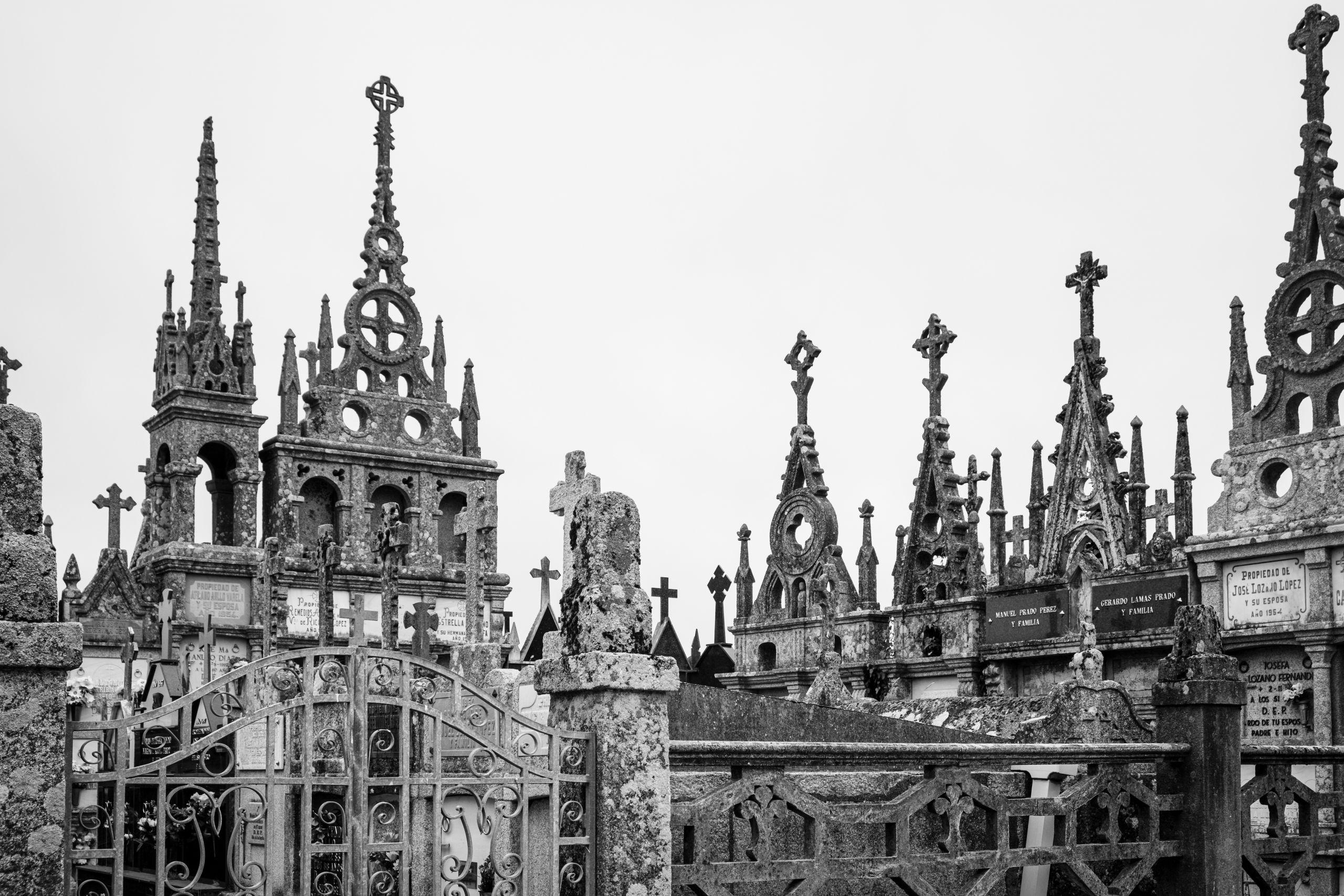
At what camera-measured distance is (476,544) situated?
93.9 ft

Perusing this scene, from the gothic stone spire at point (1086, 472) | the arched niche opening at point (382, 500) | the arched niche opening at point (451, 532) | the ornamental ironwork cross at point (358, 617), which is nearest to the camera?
the gothic stone spire at point (1086, 472)

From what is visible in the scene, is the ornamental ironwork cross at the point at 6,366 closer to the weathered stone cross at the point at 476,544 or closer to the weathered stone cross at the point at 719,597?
the weathered stone cross at the point at 476,544

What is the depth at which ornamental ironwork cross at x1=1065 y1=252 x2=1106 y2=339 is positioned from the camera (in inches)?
856

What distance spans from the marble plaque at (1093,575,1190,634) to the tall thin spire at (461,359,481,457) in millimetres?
17249

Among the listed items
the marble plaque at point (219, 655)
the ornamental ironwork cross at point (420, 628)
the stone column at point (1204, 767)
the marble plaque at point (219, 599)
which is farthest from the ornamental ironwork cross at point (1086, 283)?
the marble plaque at point (219, 599)

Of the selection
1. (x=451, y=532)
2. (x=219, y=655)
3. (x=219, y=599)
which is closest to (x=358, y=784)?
(x=219, y=655)

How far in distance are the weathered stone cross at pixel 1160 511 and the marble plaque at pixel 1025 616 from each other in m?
1.54

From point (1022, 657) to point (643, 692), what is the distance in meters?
15.1

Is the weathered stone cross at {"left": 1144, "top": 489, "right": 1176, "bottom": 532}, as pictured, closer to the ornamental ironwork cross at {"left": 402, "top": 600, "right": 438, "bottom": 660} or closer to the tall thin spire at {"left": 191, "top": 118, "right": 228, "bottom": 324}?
the ornamental ironwork cross at {"left": 402, "top": 600, "right": 438, "bottom": 660}

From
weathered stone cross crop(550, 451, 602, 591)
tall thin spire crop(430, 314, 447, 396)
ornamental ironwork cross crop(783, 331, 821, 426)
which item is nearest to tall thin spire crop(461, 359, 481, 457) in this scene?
tall thin spire crop(430, 314, 447, 396)

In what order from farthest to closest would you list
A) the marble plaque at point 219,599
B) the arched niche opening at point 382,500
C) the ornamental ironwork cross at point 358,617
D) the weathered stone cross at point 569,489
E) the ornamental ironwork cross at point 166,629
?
the arched niche opening at point 382,500 < the marble plaque at point 219,599 < the ornamental ironwork cross at point 358,617 < the ornamental ironwork cross at point 166,629 < the weathered stone cross at point 569,489

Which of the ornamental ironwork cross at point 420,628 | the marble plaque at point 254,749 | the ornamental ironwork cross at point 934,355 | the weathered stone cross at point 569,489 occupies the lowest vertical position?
the marble plaque at point 254,749

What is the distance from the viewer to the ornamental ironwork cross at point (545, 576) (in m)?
30.3

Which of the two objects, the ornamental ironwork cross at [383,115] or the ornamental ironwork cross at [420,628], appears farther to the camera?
the ornamental ironwork cross at [383,115]
